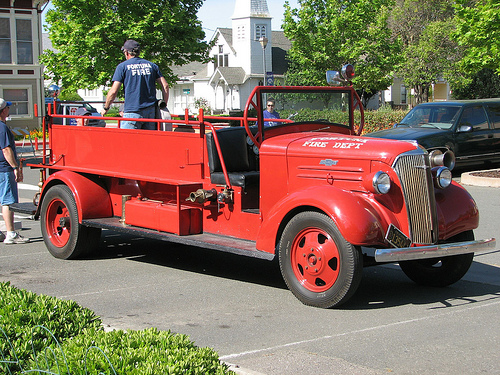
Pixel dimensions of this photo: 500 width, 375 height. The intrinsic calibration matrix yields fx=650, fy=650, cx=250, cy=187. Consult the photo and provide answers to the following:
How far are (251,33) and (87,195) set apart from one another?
5515 centimetres

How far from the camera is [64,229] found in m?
8.31

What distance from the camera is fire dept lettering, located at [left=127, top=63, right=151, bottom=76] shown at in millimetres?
8430

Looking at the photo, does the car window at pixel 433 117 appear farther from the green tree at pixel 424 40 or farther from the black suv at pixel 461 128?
the green tree at pixel 424 40

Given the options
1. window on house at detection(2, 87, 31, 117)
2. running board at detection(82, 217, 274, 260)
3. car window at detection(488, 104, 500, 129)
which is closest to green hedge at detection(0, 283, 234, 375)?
running board at detection(82, 217, 274, 260)

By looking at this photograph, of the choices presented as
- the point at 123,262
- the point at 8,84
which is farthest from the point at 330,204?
the point at 8,84

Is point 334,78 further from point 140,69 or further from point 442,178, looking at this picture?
point 140,69

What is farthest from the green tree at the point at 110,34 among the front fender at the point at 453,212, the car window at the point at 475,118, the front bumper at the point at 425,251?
the front bumper at the point at 425,251

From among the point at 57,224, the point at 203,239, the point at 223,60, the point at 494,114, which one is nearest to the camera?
the point at 203,239

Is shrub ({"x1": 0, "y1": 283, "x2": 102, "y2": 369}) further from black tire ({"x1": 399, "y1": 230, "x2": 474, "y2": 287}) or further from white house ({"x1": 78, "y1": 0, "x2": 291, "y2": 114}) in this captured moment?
white house ({"x1": 78, "y1": 0, "x2": 291, "y2": 114})

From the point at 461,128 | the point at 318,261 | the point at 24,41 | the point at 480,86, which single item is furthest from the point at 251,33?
the point at 318,261

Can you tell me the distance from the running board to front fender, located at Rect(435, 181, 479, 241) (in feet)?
5.50

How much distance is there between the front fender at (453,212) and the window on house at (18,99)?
1172 inches

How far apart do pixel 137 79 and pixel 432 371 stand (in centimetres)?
554

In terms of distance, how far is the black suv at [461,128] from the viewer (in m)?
15.3
